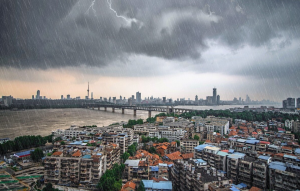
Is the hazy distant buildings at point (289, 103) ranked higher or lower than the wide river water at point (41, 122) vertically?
higher

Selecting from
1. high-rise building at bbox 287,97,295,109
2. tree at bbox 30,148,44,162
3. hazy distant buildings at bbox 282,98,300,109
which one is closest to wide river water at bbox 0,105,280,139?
tree at bbox 30,148,44,162

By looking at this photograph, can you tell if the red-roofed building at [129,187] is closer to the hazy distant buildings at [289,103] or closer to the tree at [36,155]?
the tree at [36,155]

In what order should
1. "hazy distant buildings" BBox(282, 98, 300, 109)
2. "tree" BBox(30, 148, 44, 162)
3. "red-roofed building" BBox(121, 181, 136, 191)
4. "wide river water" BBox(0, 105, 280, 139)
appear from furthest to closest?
"hazy distant buildings" BBox(282, 98, 300, 109) → "wide river water" BBox(0, 105, 280, 139) → "tree" BBox(30, 148, 44, 162) → "red-roofed building" BBox(121, 181, 136, 191)

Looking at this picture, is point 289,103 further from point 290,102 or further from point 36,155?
point 36,155

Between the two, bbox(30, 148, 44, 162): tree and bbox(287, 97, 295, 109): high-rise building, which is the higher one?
bbox(287, 97, 295, 109): high-rise building

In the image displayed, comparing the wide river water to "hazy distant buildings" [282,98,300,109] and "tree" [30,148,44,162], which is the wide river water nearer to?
"tree" [30,148,44,162]

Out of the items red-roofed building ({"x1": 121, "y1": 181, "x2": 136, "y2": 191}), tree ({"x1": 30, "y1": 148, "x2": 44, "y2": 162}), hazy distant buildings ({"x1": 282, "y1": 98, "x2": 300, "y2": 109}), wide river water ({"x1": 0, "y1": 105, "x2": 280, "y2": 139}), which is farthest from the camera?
hazy distant buildings ({"x1": 282, "y1": 98, "x2": 300, "y2": 109})

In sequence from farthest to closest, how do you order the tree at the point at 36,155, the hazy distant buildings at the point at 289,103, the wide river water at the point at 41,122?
the hazy distant buildings at the point at 289,103 < the wide river water at the point at 41,122 < the tree at the point at 36,155

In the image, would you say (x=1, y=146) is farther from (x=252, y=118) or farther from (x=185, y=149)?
(x=252, y=118)

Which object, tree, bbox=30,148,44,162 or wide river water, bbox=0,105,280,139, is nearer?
tree, bbox=30,148,44,162

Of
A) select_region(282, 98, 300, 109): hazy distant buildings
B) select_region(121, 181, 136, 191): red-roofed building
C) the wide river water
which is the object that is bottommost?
select_region(121, 181, 136, 191): red-roofed building

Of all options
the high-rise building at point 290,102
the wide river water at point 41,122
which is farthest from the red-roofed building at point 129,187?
the high-rise building at point 290,102
